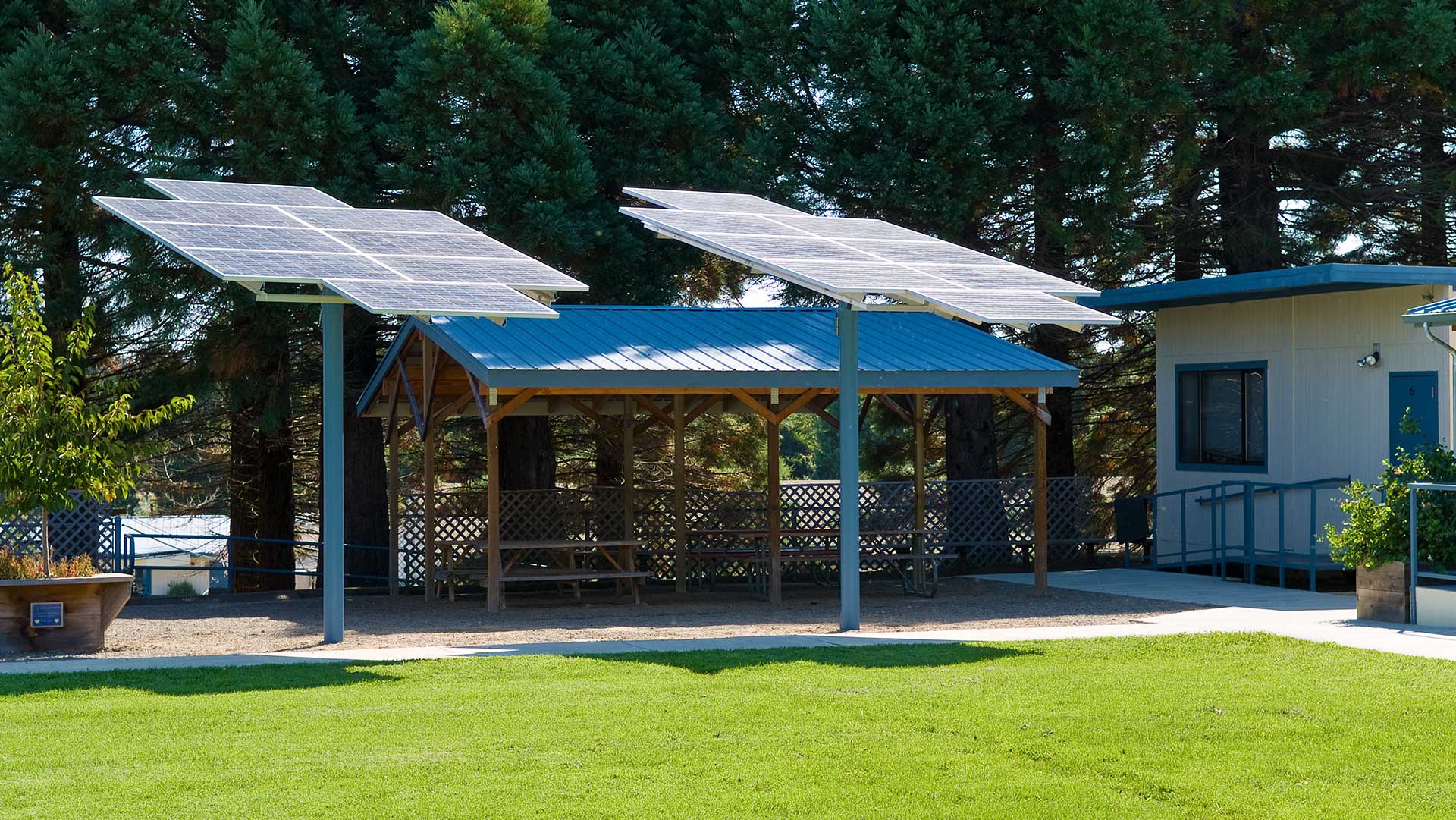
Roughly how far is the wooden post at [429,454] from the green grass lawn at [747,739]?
5.42 meters

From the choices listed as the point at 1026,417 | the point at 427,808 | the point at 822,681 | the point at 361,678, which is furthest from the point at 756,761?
the point at 1026,417

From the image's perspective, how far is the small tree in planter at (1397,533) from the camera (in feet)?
40.0

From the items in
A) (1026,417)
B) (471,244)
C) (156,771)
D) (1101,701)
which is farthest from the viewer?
(1026,417)

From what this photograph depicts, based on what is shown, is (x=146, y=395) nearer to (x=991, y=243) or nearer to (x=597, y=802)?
(x=991, y=243)

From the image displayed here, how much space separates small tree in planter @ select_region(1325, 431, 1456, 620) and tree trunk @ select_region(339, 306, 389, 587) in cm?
1200

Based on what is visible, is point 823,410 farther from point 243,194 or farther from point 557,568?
point 243,194

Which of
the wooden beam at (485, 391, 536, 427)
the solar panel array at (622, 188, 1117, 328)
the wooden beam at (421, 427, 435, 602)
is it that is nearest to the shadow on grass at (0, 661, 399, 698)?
the wooden beam at (485, 391, 536, 427)

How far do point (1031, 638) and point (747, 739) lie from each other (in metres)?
4.63

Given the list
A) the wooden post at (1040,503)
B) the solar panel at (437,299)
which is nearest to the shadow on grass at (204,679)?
the solar panel at (437,299)

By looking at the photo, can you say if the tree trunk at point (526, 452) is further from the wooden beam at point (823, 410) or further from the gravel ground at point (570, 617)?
the wooden beam at point (823, 410)

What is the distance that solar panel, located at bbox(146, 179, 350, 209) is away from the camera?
1337 cm

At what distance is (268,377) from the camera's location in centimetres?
1864

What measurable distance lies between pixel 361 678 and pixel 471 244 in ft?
15.9

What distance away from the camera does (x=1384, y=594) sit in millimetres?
12461
